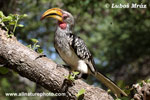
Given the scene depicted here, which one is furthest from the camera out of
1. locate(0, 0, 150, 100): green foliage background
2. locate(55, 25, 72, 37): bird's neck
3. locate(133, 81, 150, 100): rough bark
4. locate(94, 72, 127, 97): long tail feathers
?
locate(0, 0, 150, 100): green foliage background

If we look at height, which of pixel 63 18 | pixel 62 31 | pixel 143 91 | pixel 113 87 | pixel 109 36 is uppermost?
pixel 63 18

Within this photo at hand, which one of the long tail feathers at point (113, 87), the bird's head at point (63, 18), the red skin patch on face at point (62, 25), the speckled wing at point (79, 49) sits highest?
the bird's head at point (63, 18)

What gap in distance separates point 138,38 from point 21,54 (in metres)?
3.87

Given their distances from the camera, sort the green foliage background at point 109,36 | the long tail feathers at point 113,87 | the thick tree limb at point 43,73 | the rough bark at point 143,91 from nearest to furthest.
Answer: the rough bark at point 143,91 → the thick tree limb at point 43,73 → the long tail feathers at point 113,87 → the green foliage background at point 109,36

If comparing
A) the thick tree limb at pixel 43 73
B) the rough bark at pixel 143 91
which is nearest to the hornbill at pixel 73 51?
the thick tree limb at pixel 43 73

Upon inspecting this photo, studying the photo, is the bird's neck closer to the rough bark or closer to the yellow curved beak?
the yellow curved beak

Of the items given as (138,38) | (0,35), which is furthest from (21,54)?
(138,38)

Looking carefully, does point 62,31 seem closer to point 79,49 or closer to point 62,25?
point 62,25

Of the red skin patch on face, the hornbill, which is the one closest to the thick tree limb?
the hornbill

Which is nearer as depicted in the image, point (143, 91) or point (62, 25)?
point (143, 91)

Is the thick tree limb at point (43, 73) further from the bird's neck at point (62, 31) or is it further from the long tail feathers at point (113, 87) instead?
the bird's neck at point (62, 31)

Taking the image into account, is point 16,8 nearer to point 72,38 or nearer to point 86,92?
point 72,38

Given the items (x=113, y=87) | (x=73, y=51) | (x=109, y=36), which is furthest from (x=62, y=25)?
(x=109, y=36)

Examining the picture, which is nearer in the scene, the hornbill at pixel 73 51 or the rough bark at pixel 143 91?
the rough bark at pixel 143 91
